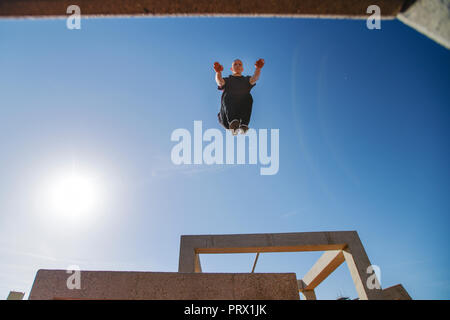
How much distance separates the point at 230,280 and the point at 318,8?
3.65m

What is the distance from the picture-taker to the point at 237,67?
5473mm

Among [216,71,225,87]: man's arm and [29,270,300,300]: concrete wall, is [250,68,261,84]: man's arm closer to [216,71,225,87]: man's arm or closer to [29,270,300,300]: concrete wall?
[216,71,225,87]: man's arm

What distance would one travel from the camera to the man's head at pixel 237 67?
5473mm

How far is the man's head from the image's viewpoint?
215 inches

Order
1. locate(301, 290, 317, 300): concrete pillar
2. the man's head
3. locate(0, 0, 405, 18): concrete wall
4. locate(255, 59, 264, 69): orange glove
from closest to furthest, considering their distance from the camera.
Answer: locate(0, 0, 405, 18): concrete wall, locate(255, 59, 264, 69): orange glove, the man's head, locate(301, 290, 317, 300): concrete pillar

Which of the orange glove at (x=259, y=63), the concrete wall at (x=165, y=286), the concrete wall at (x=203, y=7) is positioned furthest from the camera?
the orange glove at (x=259, y=63)

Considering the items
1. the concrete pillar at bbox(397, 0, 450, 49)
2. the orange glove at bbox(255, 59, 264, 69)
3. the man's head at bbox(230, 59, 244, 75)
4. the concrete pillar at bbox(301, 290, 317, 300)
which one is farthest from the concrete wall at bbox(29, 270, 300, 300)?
the concrete pillar at bbox(301, 290, 317, 300)

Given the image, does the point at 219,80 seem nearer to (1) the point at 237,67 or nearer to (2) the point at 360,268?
(1) the point at 237,67

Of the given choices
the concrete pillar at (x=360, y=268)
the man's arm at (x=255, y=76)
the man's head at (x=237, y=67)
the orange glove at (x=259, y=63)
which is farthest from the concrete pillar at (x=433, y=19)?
the concrete pillar at (x=360, y=268)

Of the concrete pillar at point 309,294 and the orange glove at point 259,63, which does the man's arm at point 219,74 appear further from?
the concrete pillar at point 309,294

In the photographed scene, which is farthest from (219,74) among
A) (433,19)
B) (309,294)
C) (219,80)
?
(309,294)

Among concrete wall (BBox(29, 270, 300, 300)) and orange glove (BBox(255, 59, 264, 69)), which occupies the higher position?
orange glove (BBox(255, 59, 264, 69))

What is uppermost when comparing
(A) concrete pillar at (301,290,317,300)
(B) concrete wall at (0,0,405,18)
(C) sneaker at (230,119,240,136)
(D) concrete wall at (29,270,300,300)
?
(C) sneaker at (230,119,240,136)
